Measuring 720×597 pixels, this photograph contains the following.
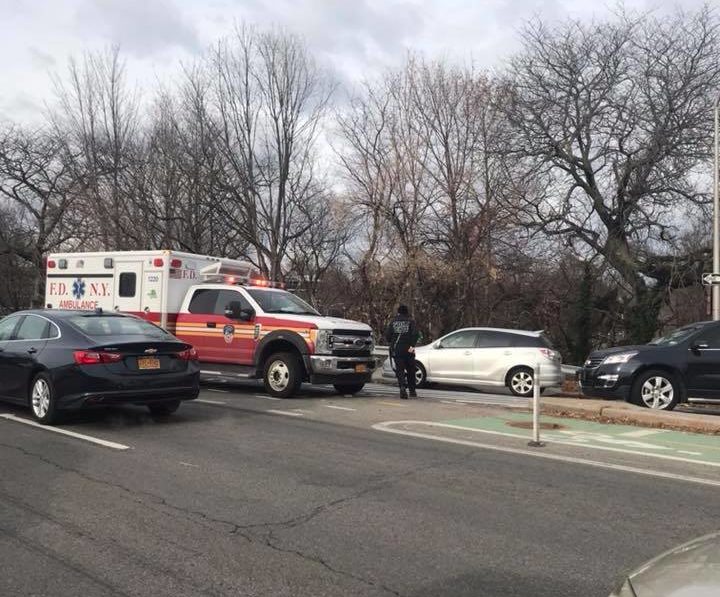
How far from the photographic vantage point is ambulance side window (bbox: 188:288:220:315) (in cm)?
1332

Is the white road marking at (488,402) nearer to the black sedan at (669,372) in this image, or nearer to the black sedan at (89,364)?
the black sedan at (669,372)

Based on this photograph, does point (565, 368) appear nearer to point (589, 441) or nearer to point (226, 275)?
point (226, 275)

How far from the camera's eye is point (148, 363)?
889cm

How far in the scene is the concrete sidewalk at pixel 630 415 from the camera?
31.7 ft

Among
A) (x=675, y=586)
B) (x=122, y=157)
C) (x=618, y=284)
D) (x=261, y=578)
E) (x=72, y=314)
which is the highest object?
(x=122, y=157)

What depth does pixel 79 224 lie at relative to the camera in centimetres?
2961

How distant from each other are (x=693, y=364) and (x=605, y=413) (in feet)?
6.51

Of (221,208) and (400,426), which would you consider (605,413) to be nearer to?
(400,426)

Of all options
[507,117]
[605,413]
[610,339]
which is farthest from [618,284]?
[605,413]

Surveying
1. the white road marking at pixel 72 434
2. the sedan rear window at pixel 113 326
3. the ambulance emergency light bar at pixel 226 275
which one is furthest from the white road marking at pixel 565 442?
the ambulance emergency light bar at pixel 226 275

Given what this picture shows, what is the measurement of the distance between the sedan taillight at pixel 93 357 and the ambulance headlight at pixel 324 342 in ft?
13.4

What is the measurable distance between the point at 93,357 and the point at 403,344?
246 inches

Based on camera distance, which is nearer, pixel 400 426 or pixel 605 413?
pixel 400 426

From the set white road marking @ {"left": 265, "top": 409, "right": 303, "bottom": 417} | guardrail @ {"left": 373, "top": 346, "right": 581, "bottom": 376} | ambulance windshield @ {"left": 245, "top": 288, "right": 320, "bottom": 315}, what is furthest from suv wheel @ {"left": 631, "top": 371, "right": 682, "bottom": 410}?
ambulance windshield @ {"left": 245, "top": 288, "right": 320, "bottom": 315}
